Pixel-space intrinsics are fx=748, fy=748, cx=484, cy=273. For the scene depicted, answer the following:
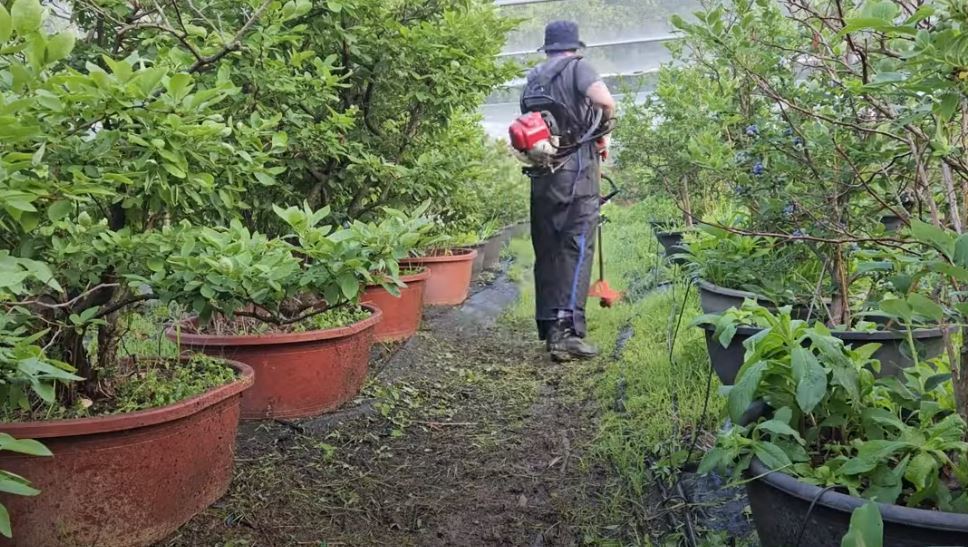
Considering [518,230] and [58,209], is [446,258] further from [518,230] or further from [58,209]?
[518,230]

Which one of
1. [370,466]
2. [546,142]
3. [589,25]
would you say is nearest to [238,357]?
[370,466]

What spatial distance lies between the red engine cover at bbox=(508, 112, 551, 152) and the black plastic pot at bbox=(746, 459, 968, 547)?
2.64 m

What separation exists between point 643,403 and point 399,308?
182 cm

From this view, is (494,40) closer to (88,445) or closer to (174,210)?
(174,210)

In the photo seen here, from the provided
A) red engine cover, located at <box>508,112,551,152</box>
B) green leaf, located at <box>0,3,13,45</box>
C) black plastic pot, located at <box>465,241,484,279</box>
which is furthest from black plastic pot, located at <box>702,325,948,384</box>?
black plastic pot, located at <box>465,241,484,279</box>

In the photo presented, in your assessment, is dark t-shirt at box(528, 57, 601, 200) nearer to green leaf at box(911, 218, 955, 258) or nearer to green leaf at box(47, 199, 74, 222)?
green leaf at box(47, 199, 74, 222)

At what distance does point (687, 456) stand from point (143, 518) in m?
1.46

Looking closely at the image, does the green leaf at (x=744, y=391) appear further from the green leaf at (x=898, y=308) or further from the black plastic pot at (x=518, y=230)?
the black plastic pot at (x=518, y=230)

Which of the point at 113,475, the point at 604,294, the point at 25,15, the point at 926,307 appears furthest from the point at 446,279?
the point at 926,307

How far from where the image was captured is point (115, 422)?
175 cm

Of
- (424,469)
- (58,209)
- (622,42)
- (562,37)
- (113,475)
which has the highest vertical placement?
(622,42)

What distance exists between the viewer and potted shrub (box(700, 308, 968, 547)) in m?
1.16

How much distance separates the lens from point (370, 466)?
256cm

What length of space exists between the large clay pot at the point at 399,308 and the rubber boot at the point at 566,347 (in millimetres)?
838
